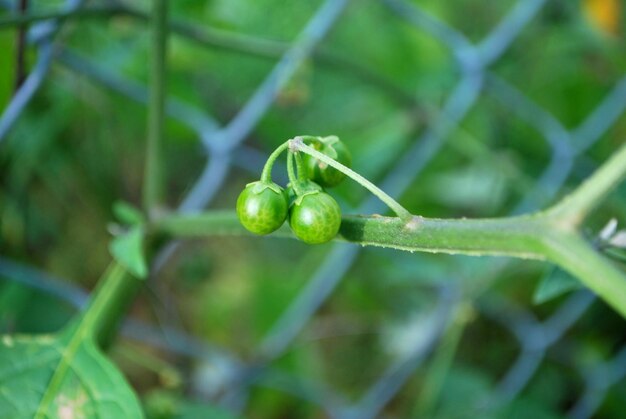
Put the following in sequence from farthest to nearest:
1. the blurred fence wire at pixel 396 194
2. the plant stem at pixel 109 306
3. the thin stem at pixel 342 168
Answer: the blurred fence wire at pixel 396 194
the plant stem at pixel 109 306
the thin stem at pixel 342 168

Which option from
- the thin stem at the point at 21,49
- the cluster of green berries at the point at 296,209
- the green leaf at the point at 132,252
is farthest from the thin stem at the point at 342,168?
the thin stem at the point at 21,49

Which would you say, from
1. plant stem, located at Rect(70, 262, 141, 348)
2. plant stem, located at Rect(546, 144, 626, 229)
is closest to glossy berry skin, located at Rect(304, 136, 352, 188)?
plant stem, located at Rect(546, 144, 626, 229)

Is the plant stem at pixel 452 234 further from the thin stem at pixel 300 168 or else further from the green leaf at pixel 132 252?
the green leaf at pixel 132 252

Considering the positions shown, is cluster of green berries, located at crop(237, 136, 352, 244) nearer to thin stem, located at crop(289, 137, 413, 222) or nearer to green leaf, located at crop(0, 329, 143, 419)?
thin stem, located at crop(289, 137, 413, 222)

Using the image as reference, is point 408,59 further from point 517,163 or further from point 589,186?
point 589,186

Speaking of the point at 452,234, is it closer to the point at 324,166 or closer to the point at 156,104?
the point at 324,166

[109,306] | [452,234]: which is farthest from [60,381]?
[452,234]
